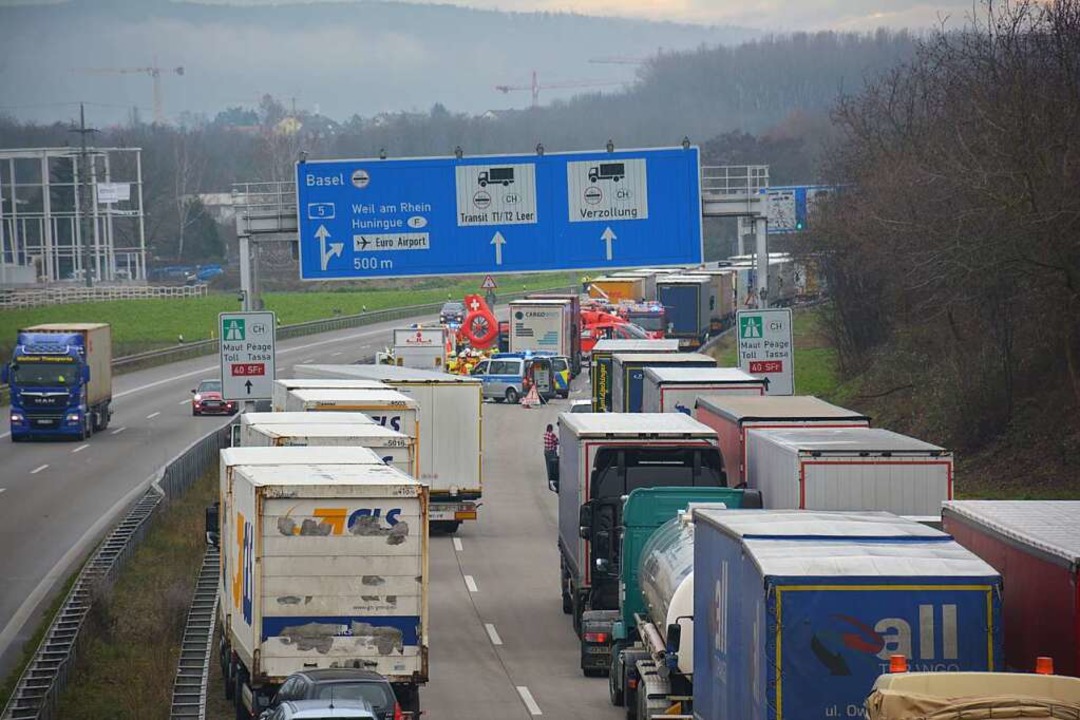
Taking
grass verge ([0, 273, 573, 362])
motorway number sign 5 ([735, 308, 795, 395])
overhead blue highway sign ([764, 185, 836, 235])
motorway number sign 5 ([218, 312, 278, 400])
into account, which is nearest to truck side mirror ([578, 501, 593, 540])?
motorway number sign 5 ([735, 308, 795, 395])

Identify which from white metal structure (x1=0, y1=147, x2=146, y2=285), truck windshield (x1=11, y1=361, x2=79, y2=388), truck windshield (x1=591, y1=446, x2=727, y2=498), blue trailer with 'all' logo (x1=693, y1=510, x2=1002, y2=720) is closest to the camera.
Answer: blue trailer with 'all' logo (x1=693, y1=510, x2=1002, y2=720)

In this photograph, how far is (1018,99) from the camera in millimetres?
35750

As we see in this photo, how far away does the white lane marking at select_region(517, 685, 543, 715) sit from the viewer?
19.5 metres

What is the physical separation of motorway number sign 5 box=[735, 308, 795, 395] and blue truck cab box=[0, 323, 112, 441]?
23408mm

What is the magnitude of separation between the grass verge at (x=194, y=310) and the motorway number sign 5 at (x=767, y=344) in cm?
4171

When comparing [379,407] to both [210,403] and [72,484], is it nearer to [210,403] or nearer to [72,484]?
[72,484]

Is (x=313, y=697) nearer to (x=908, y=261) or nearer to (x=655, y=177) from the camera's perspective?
(x=655, y=177)

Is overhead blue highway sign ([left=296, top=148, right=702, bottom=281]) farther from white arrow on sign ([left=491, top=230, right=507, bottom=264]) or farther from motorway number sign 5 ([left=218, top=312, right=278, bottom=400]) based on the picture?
motorway number sign 5 ([left=218, top=312, right=278, bottom=400])

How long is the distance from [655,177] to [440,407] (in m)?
7.61

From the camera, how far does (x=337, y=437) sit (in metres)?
23.0

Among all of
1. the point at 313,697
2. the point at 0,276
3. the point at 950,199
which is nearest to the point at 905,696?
the point at 313,697

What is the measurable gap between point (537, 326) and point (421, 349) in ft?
28.5

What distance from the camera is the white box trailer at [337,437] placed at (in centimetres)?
2291

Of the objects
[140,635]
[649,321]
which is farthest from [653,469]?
[649,321]
